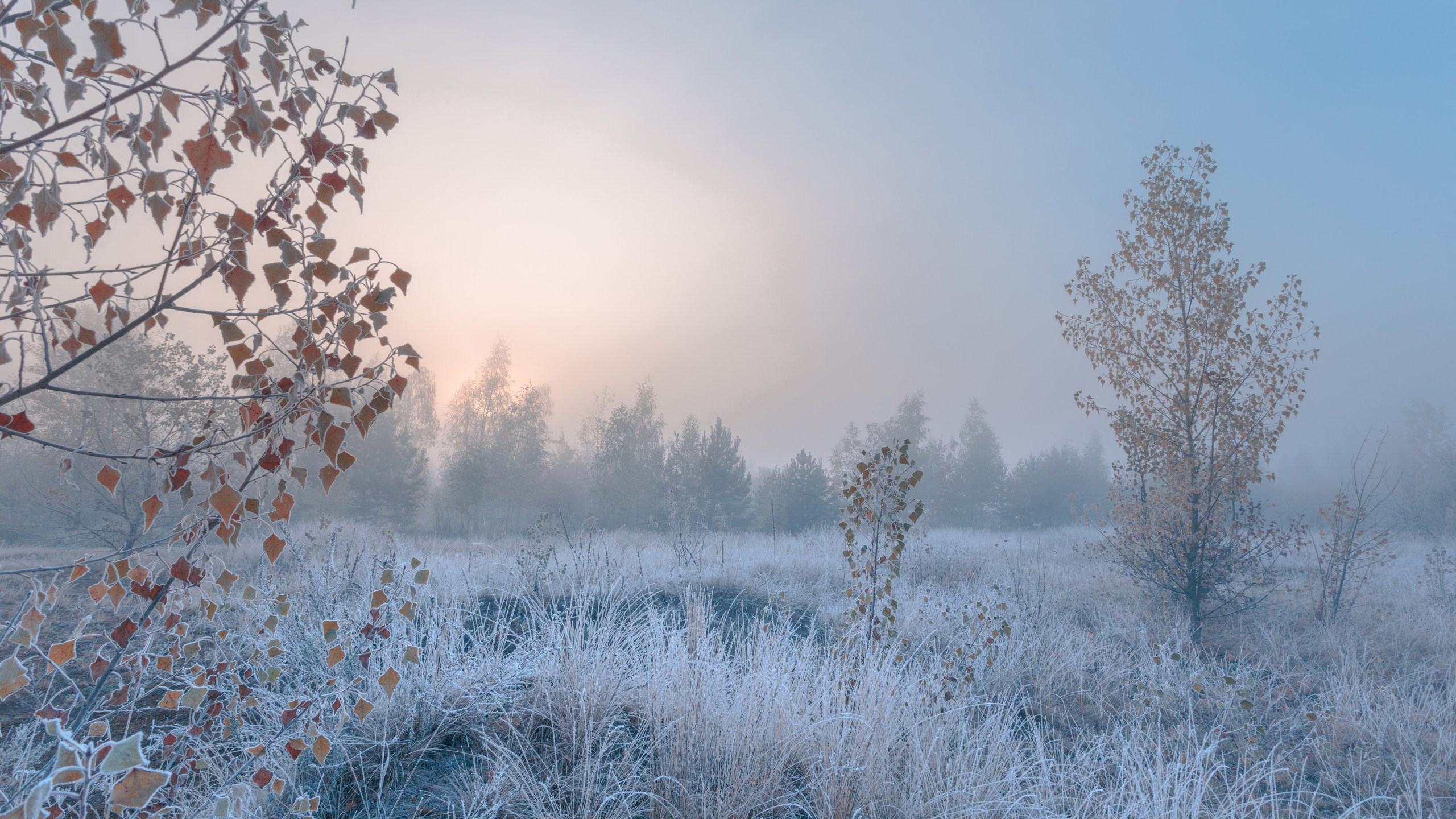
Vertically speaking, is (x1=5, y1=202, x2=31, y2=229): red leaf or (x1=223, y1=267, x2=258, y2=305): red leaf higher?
(x1=5, y1=202, x2=31, y2=229): red leaf

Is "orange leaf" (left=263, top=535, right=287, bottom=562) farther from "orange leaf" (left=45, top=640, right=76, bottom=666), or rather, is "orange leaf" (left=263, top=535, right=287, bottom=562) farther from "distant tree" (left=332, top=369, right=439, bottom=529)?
"distant tree" (left=332, top=369, right=439, bottom=529)

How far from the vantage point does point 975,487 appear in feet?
106

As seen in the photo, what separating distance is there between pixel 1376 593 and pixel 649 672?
1161 cm

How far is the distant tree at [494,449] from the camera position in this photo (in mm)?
23312

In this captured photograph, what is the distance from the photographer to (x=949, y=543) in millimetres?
13719

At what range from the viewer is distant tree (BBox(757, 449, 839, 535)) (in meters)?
23.5

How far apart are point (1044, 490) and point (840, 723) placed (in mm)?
33429

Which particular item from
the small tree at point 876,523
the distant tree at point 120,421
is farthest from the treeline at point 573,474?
the small tree at point 876,523

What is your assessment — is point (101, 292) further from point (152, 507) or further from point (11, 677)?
point (11, 677)

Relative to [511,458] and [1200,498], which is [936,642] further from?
[511,458]

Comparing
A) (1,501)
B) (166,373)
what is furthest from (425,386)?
(166,373)

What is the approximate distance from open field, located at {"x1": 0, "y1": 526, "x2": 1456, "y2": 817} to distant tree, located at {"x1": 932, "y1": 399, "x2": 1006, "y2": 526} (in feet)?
86.8

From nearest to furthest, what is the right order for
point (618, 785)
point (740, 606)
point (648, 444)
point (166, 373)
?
point (618, 785) < point (740, 606) < point (166, 373) < point (648, 444)

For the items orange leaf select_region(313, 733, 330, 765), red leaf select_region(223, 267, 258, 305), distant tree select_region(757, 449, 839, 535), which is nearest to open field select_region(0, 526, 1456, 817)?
orange leaf select_region(313, 733, 330, 765)
